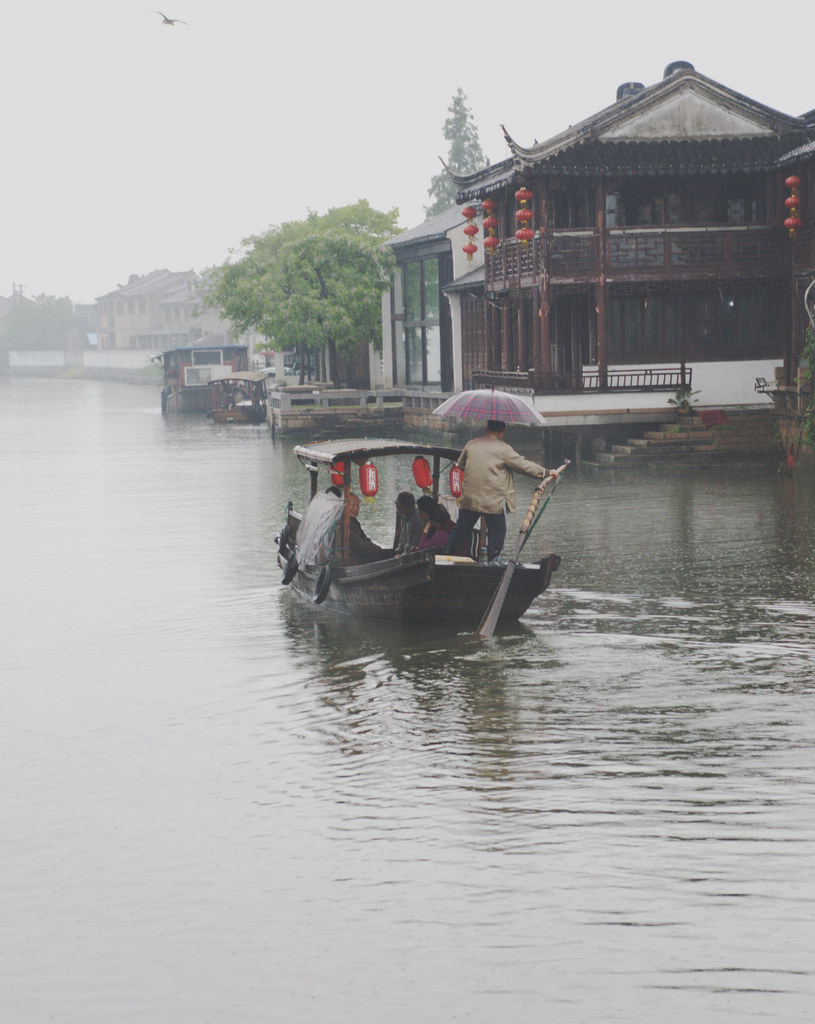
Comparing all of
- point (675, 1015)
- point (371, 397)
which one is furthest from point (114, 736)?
point (371, 397)

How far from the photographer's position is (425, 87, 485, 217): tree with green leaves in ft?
238

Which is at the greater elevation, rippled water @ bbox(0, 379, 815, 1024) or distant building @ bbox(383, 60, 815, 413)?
distant building @ bbox(383, 60, 815, 413)

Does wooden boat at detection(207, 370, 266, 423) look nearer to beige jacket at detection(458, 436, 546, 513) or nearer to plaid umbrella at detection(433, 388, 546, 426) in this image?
plaid umbrella at detection(433, 388, 546, 426)

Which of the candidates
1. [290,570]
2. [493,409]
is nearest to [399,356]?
[290,570]

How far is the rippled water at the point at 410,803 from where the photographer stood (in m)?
5.64

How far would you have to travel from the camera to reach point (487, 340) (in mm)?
34281

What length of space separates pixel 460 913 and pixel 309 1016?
42.5 inches

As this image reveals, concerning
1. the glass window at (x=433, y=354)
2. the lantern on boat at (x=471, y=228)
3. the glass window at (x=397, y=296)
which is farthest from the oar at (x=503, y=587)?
the glass window at (x=397, y=296)

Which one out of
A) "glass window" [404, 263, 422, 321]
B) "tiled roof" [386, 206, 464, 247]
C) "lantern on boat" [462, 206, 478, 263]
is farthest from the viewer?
"glass window" [404, 263, 422, 321]

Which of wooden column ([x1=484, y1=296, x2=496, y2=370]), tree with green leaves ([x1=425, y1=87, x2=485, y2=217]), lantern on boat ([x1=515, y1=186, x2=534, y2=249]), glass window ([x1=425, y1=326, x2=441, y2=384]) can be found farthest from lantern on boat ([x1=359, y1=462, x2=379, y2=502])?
tree with green leaves ([x1=425, y1=87, x2=485, y2=217])

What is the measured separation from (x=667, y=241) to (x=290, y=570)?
53.8 ft

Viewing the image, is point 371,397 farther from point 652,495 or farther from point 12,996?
point 12,996

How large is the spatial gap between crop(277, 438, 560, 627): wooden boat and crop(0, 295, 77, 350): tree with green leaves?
112 m

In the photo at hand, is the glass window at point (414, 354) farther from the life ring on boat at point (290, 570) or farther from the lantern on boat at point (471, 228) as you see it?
the life ring on boat at point (290, 570)
